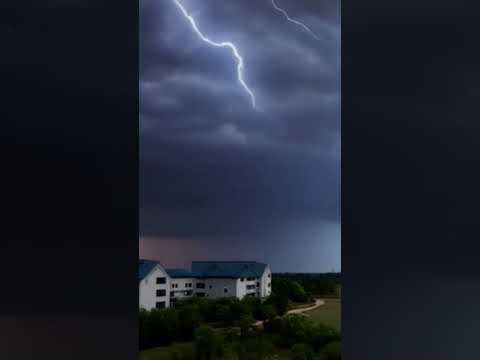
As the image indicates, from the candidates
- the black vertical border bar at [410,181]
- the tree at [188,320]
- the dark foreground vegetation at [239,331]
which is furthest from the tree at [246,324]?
the black vertical border bar at [410,181]

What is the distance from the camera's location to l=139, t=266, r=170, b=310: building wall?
2.66m

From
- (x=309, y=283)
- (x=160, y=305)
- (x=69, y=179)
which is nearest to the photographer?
(x=69, y=179)

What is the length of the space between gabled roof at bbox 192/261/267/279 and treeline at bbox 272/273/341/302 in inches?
4.5

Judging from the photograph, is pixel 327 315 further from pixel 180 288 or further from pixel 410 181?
pixel 410 181

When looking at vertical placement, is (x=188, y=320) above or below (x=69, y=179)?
below

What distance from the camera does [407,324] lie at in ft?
4.51

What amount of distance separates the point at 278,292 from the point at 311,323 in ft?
0.87

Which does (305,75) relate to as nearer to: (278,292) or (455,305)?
(278,292)

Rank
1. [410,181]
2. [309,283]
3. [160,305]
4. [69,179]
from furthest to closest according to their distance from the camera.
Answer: [160,305] → [309,283] → [69,179] → [410,181]

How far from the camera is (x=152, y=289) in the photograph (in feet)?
8.80

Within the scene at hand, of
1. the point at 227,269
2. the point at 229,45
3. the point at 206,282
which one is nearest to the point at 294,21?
the point at 229,45

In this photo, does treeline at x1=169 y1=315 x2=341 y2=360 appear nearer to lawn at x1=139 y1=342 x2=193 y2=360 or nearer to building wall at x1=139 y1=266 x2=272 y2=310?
lawn at x1=139 y1=342 x2=193 y2=360

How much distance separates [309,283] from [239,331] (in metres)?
0.52

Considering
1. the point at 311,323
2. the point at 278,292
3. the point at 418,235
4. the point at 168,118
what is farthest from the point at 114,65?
the point at 311,323
